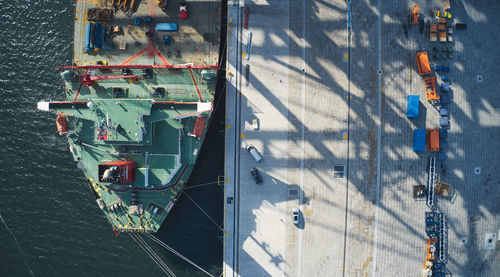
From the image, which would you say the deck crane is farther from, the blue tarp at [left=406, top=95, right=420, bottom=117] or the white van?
the blue tarp at [left=406, top=95, right=420, bottom=117]

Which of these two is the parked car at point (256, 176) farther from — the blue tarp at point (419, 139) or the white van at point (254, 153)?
the blue tarp at point (419, 139)

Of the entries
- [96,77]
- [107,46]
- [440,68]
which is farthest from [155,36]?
[440,68]

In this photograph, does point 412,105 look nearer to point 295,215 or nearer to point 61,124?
point 295,215

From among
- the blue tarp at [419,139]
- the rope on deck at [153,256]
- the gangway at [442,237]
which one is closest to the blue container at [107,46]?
the rope on deck at [153,256]

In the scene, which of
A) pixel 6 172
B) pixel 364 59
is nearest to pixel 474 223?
pixel 364 59

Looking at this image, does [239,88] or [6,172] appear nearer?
[239,88]

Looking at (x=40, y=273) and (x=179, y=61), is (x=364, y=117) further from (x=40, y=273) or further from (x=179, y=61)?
(x=40, y=273)
